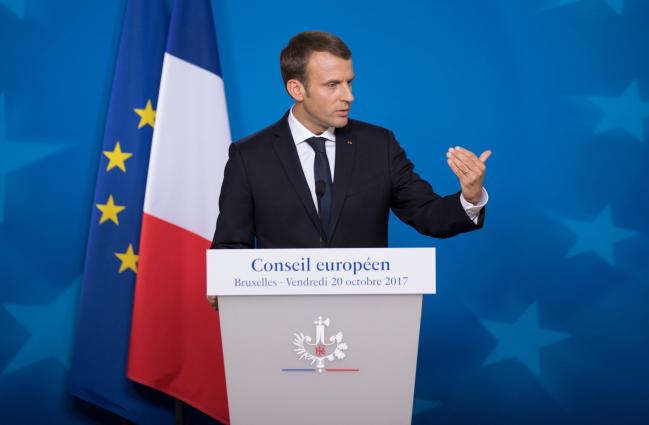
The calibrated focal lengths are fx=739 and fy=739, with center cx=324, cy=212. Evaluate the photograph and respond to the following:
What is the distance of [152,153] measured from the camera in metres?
3.28

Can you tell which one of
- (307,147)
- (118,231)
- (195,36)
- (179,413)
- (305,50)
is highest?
(195,36)

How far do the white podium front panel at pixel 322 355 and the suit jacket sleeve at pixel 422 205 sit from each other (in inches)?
19.9

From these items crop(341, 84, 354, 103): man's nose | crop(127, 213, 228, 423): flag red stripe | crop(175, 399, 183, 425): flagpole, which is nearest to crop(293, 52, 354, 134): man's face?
crop(341, 84, 354, 103): man's nose

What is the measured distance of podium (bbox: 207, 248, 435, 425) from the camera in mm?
1783

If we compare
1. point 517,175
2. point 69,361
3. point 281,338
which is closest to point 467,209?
point 281,338

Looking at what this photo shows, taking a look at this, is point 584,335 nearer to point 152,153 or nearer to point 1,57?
point 152,153

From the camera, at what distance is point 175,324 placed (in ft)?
11.0

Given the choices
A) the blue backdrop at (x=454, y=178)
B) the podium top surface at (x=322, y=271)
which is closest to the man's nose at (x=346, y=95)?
the podium top surface at (x=322, y=271)

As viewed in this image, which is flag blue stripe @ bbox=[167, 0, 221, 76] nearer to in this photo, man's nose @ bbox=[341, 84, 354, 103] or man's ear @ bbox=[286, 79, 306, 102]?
man's ear @ bbox=[286, 79, 306, 102]

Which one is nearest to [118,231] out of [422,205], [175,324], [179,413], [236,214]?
[175,324]

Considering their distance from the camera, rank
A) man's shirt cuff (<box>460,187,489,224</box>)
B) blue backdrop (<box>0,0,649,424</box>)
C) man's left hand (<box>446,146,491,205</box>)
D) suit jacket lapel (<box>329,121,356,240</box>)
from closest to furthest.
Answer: man's left hand (<box>446,146,491,205</box>)
man's shirt cuff (<box>460,187,489,224</box>)
suit jacket lapel (<box>329,121,356,240</box>)
blue backdrop (<box>0,0,649,424</box>)

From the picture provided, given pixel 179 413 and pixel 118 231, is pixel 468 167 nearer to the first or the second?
pixel 118 231

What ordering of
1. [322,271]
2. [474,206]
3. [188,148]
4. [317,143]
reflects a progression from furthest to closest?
[188,148] < [317,143] < [474,206] < [322,271]

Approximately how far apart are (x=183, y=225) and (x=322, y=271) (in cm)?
170
